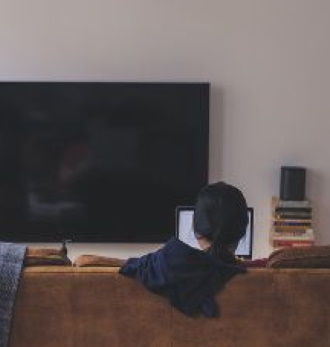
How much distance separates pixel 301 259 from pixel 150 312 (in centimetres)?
57

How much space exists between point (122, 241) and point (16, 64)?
52.3 inches

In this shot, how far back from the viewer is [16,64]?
4.21 m

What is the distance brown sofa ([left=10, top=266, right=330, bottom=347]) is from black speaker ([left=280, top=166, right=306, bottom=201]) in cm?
188

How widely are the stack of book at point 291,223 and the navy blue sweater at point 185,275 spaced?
190 centimetres

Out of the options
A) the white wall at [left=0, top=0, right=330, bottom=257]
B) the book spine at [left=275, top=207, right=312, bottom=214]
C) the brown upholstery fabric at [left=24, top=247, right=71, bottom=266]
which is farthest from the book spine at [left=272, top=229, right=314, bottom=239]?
the brown upholstery fabric at [left=24, top=247, right=71, bottom=266]

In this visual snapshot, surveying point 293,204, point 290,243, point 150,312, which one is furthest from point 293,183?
point 150,312

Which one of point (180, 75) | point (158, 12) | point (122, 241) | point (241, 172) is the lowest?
point (122, 241)

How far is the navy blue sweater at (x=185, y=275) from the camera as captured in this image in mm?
2299

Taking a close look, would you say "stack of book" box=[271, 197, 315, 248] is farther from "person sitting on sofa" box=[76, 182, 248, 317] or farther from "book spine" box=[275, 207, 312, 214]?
"person sitting on sofa" box=[76, 182, 248, 317]

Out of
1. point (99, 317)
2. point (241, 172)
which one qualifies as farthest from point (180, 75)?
point (99, 317)

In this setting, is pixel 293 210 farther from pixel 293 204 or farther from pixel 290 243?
pixel 290 243

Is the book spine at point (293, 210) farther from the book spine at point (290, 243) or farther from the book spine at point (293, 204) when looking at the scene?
the book spine at point (290, 243)

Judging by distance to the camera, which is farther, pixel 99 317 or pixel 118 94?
pixel 118 94

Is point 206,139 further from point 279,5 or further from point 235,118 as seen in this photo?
point 279,5
